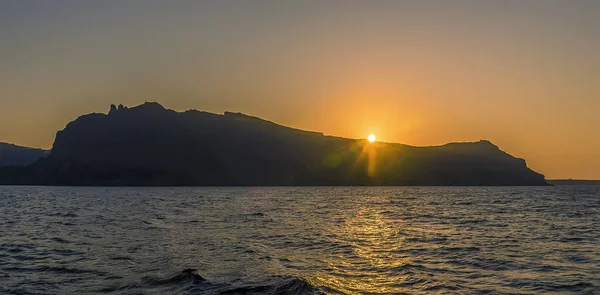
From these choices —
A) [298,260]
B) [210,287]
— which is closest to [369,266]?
[298,260]

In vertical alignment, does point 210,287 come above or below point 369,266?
below

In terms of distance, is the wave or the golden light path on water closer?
the wave

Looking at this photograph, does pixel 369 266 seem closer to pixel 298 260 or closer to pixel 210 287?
pixel 298 260

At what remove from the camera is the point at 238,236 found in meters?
47.7

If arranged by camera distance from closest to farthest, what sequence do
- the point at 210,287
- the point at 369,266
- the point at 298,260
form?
1. the point at 210,287
2. the point at 369,266
3. the point at 298,260

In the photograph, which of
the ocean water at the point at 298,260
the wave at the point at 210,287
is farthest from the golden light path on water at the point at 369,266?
the wave at the point at 210,287

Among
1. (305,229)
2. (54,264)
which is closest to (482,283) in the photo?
(54,264)

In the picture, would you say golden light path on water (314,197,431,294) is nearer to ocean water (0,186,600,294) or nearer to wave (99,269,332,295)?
ocean water (0,186,600,294)

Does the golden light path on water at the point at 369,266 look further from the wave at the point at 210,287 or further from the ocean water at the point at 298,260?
the wave at the point at 210,287

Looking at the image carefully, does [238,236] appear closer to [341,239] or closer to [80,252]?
[341,239]

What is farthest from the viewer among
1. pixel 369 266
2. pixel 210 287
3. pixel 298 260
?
pixel 298 260

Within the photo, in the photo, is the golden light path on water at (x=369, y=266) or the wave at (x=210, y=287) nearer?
the wave at (x=210, y=287)

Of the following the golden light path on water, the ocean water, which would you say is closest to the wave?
the ocean water

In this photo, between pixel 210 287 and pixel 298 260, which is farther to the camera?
pixel 298 260
